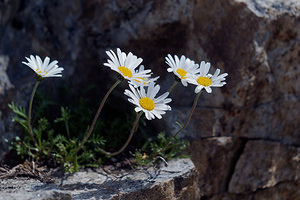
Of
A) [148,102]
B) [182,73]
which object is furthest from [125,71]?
[182,73]

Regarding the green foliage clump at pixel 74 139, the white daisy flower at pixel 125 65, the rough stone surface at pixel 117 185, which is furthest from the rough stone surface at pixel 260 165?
the white daisy flower at pixel 125 65

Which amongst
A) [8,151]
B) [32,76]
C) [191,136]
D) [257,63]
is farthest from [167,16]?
[8,151]

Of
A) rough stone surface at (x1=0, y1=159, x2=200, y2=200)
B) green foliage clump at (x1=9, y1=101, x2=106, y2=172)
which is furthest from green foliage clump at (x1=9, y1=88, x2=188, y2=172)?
rough stone surface at (x1=0, y1=159, x2=200, y2=200)

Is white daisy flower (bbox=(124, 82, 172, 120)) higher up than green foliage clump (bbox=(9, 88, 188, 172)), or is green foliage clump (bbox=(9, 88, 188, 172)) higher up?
white daisy flower (bbox=(124, 82, 172, 120))

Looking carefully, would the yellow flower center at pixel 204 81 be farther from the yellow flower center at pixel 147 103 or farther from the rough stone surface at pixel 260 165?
the rough stone surface at pixel 260 165

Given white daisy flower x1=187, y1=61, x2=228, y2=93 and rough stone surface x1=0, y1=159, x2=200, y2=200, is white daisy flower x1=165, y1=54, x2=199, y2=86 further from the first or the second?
rough stone surface x1=0, y1=159, x2=200, y2=200
